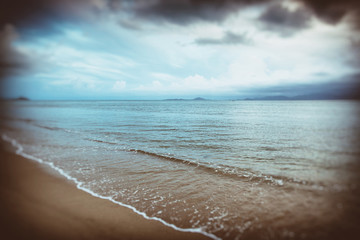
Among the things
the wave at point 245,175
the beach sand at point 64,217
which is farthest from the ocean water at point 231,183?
the beach sand at point 64,217

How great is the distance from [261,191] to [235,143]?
24.2 ft

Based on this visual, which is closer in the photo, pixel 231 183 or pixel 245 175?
pixel 231 183

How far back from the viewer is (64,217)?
436 cm

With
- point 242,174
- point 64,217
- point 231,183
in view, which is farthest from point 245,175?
point 64,217

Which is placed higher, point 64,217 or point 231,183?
point 64,217

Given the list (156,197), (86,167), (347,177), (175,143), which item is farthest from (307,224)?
(175,143)

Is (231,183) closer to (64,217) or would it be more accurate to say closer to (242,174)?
(242,174)

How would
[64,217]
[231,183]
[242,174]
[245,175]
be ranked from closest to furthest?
1. [64,217]
2. [231,183]
3. [245,175]
4. [242,174]

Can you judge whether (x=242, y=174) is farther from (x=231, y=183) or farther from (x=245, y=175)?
(x=231, y=183)

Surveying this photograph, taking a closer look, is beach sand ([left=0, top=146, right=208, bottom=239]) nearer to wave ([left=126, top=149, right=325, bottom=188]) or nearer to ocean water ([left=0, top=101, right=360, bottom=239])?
ocean water ([left=0, top=101, right=360, bottom=239])

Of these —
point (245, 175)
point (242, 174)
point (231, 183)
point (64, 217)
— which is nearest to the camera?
point (64, 217)

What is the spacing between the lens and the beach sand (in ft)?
12.5

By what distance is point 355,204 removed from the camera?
508 cm

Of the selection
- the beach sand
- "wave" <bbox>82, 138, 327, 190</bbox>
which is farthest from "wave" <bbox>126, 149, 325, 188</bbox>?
the beach sand
